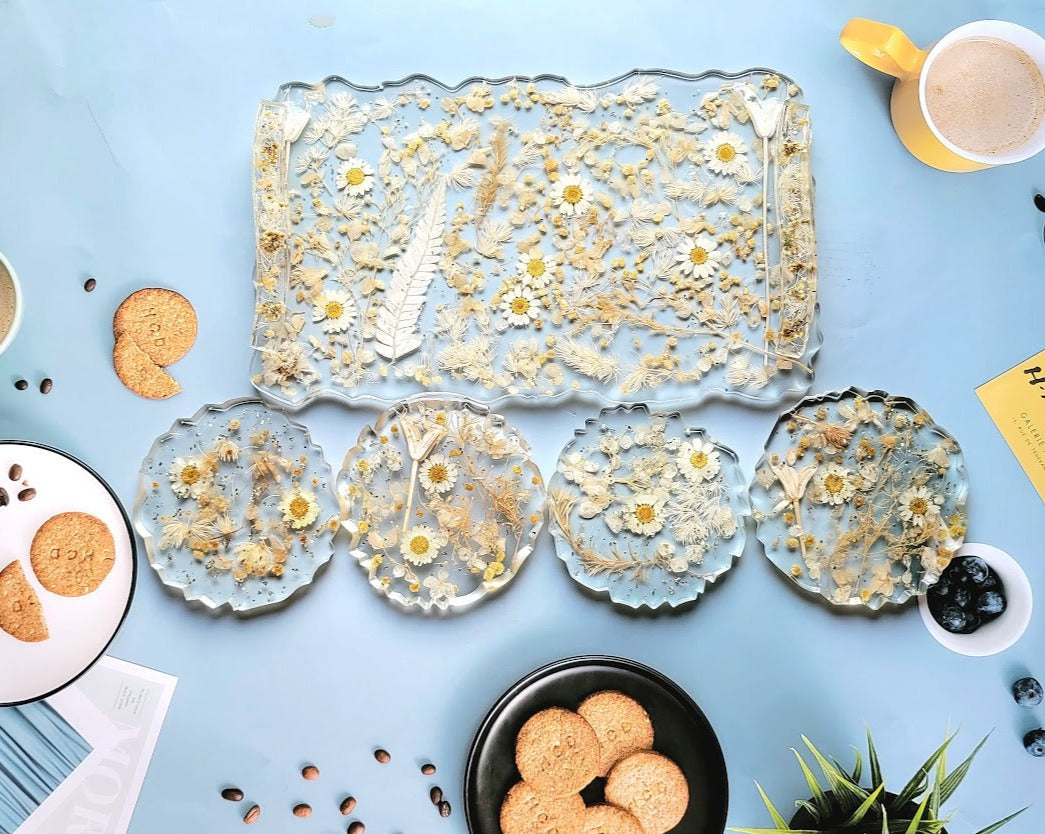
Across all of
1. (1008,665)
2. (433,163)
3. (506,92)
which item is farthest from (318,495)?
(1008,665)

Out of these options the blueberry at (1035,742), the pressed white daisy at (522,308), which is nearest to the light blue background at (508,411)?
the blueberry at (1035,742)

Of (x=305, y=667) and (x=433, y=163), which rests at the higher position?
(x=433, y=163)

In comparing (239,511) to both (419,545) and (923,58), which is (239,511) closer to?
(419,545)

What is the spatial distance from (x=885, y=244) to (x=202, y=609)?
0.98m

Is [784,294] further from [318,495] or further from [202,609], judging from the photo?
[202,609]

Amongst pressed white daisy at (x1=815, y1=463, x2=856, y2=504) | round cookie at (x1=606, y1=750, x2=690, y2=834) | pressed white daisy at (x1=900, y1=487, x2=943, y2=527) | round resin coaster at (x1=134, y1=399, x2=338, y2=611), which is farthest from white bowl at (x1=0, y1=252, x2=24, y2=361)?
pressed white daisy at (x1=900, y1=487, x2=943, y2=527)

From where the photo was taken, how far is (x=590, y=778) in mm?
898

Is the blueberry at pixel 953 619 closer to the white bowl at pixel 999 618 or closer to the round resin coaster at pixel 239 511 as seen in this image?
the white bowl at pixel 999 618

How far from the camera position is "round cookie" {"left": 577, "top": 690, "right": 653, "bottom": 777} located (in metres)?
0.91

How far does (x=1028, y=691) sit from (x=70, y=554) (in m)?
1.16

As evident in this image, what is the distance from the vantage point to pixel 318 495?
98 cm

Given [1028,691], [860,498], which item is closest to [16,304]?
[860,498]

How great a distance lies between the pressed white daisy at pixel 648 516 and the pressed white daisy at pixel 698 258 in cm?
28

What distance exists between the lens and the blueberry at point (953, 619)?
952 millimetres
